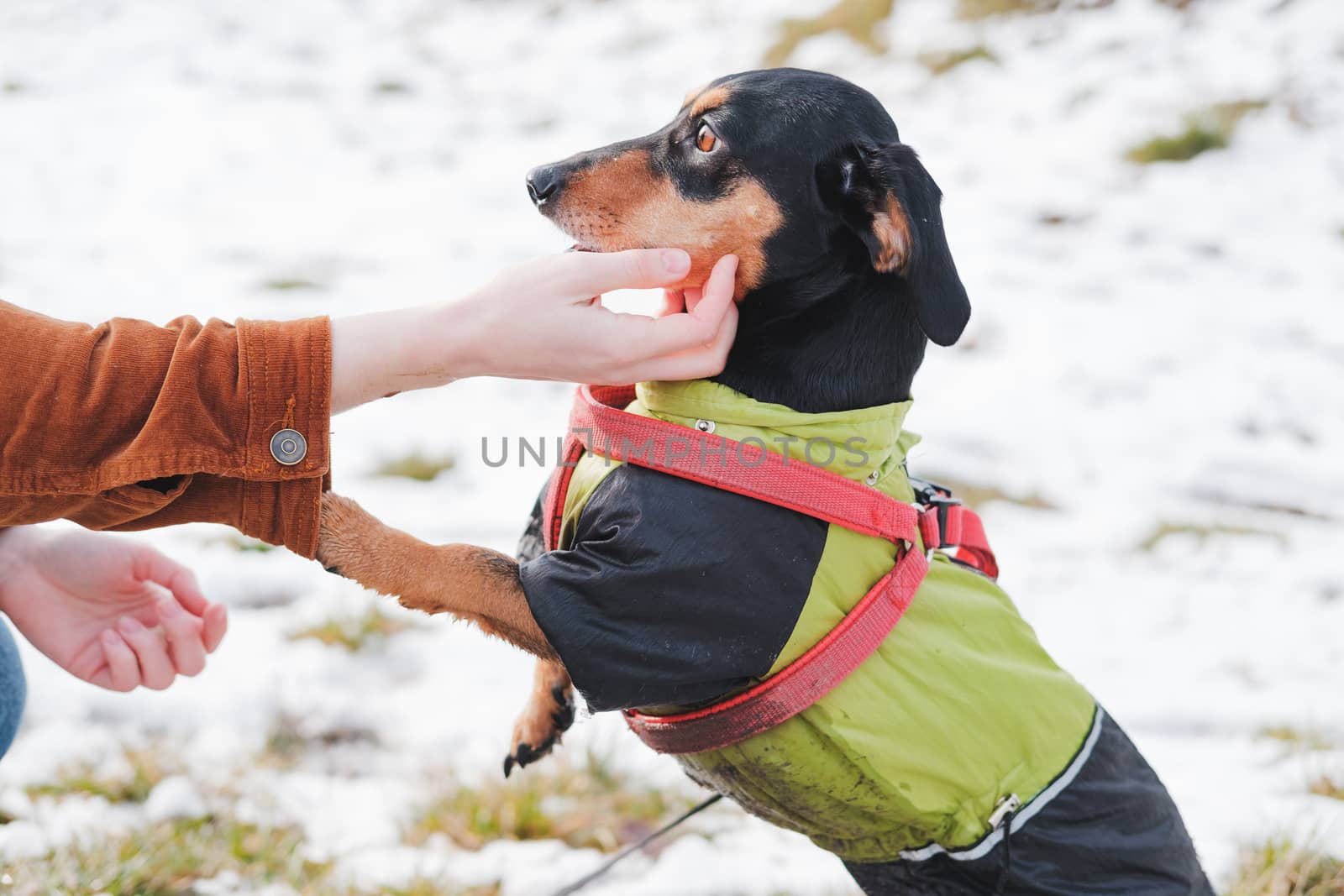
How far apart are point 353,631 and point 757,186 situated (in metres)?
2.02

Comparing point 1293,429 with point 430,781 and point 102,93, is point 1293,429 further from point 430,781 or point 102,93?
point 102,93

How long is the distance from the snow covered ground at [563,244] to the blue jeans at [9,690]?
0.34 metres

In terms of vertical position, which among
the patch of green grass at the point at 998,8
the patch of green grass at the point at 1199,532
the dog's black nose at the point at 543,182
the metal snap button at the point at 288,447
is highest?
the patch of green grass at the point at 998,8

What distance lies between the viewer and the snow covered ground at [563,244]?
300 centimetres

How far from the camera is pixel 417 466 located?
4.43 m

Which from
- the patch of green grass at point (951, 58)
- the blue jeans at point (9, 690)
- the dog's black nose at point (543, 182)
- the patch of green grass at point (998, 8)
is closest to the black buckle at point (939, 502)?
the dog's black nose at point (543, 182)

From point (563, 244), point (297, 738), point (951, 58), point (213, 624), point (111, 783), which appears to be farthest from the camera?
point (951, 58)

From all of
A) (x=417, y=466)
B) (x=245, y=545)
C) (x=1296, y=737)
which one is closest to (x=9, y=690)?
(x=245, y=545)

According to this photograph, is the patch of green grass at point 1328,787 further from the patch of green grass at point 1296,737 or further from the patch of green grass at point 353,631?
the patch of green grass at point 353,631

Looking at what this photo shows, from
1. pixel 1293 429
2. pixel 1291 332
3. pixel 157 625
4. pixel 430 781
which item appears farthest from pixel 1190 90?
pixel 157 625

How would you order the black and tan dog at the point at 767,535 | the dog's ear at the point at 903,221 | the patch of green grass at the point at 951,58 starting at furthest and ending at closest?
the patch of green grass at the point at 951,58 → the dog's ear at the point at 903,221 → the black and tan dog at the point at 767,535

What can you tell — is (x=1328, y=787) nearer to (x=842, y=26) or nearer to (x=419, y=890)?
(x=419, y=890)

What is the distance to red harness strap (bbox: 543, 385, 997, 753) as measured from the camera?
1.84m

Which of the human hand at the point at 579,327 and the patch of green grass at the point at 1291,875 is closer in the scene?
the human hand at the point at 579,327
